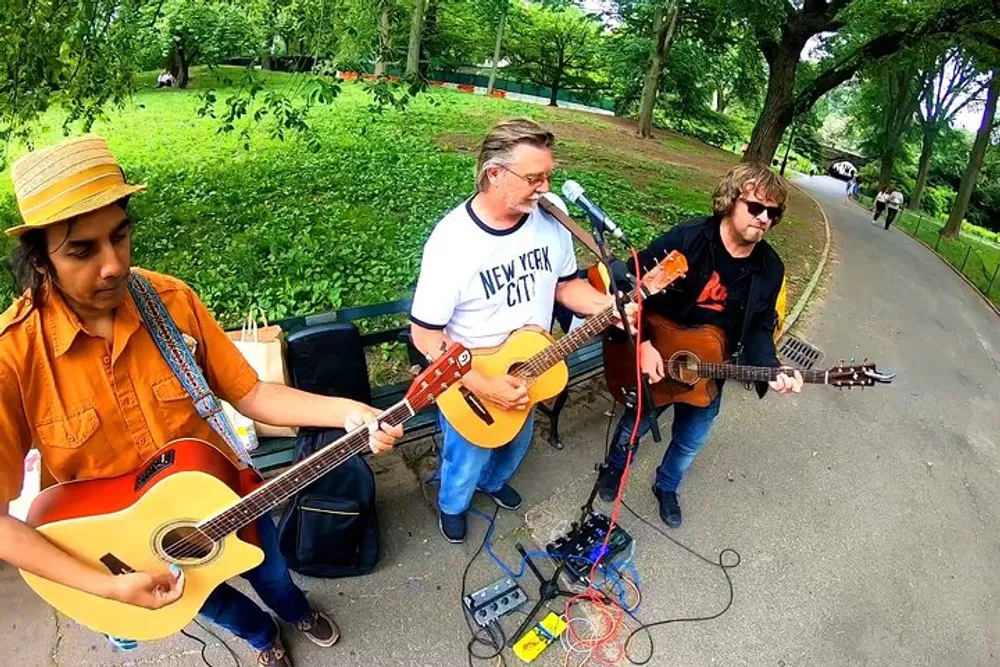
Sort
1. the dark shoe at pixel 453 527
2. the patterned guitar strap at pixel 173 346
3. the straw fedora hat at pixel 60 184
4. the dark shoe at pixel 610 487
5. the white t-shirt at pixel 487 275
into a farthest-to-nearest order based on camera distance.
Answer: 1. the dark shoe at pixel 610 487
2. the dark shoe at pixel 453 527
3. the white t-shirt at pixel 487 275
4. the patterned guitar strap at pixel 173 346
5. the straw fedora hat at pixel 60 184

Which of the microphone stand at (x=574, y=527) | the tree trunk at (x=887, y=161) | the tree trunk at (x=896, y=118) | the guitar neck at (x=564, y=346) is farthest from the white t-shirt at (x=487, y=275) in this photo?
the tree trunk at (x=887, y=161)

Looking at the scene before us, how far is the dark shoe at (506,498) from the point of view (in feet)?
11.6

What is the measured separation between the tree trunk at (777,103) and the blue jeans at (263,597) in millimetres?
13176

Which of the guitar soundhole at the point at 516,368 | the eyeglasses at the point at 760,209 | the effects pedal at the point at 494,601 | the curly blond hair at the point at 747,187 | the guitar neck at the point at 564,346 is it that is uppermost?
the curly blond hair at the point at 747,187

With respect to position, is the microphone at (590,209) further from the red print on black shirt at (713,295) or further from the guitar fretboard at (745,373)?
the guitar fretboard at (745,373)

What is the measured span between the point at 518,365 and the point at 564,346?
0.25 m

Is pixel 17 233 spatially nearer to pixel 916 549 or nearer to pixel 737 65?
pixel 916 549

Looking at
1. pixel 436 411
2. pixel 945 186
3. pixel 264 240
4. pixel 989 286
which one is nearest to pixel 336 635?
pixel 436 411

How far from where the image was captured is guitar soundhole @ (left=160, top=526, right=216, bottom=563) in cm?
187

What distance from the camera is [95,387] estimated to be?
1604 millimetres

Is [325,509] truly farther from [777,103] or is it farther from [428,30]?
[777,103]

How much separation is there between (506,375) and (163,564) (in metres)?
1.55

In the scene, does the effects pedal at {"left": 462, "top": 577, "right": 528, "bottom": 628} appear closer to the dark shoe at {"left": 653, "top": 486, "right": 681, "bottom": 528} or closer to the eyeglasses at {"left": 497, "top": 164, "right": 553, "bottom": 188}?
the dark shoe at {"left": 653, "top": 486, "right": 681, "bottom": 528}

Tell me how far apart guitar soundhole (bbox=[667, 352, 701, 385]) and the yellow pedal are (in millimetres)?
1435
